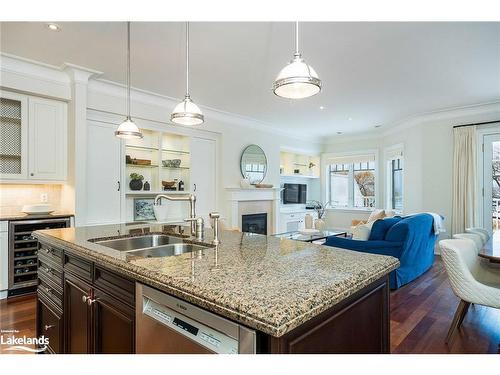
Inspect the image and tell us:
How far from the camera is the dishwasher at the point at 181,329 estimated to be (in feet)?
2.86

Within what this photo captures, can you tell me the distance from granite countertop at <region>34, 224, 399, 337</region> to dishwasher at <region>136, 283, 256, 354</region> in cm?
4

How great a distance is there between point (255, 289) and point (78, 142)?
11.8 feet

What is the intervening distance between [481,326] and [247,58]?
11.4 ft

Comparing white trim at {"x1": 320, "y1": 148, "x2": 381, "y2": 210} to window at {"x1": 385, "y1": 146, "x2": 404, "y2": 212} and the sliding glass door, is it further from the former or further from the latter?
the sliding glass door

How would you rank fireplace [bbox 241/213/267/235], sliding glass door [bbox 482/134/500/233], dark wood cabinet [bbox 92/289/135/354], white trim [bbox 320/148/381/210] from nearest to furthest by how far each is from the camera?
dark wood cabinet [bbox 92/289/135/354]
sliding glass door [bbox 482/134/500/233]
fireplace [bbox 241/213/267/235]
white trim [bbox 320/148/381/210]

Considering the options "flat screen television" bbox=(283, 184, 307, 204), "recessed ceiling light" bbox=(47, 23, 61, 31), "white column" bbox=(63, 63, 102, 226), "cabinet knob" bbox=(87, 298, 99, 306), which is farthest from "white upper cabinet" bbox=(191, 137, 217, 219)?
"cabinet knob" bbox=(87, 298, 99, 306)

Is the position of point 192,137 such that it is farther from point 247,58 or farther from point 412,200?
point 412,200

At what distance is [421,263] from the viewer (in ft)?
13.7

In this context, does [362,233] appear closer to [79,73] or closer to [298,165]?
[79,73]

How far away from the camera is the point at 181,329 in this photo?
3.41ft

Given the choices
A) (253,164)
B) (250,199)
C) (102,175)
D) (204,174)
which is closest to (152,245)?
(102,175)

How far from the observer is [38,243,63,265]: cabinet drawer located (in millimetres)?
1949

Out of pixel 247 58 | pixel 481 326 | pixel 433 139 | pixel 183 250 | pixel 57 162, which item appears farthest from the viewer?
pixel 433 139
